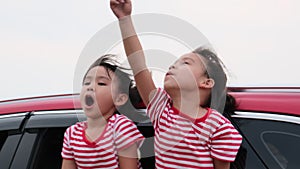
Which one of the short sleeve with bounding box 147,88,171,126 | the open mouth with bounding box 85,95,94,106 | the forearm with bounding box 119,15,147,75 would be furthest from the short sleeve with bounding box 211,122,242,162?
the open mouth with bounding box 85,95,94,106

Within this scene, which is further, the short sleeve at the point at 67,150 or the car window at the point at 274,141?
the short sleeve at the point at 67,150

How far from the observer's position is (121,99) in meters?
2.68

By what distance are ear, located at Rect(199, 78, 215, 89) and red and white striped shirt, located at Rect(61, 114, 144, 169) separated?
390 millimetres

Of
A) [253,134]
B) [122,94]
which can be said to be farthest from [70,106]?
[253,134]

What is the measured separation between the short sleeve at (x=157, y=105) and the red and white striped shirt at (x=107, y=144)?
0.12 m

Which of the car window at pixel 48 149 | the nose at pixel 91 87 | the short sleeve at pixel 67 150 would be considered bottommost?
the car window at pixel 48 149

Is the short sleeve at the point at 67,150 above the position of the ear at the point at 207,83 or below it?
below

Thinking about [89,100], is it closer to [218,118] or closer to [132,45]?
[132,45]

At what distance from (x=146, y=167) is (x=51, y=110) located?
66 centimetres

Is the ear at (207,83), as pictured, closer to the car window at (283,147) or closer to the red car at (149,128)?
the red car at (149,128)

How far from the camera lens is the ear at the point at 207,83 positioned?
2430mm

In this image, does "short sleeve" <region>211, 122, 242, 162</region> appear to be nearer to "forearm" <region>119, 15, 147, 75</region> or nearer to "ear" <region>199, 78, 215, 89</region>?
"ear" <region>199, 78, 215, 89</region>

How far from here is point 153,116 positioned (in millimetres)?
2510

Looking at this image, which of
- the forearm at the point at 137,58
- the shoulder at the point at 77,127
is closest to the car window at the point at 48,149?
the shoulder at the point at 77,127
